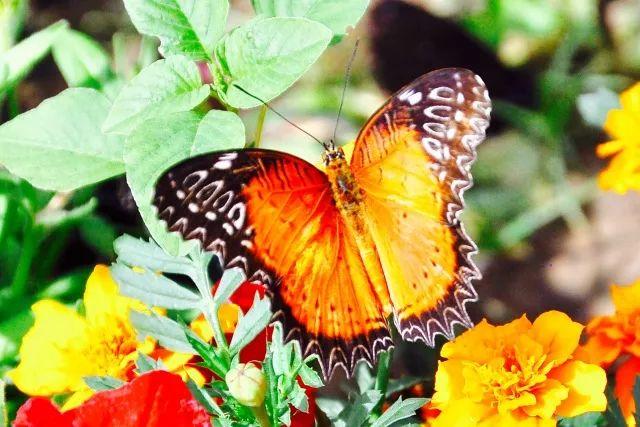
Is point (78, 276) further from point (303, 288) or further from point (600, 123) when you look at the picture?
point (600, 123)

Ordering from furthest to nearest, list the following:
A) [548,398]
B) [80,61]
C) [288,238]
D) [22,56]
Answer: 1. [80,61]
2. [22,56]
3. [288,238]
4. [548,398]

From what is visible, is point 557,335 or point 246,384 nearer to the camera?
point 246,384

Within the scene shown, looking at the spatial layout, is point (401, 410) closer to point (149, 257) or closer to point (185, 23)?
point (149, 257)

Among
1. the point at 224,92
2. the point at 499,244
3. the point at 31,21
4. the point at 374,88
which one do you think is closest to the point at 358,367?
the point at 224,92

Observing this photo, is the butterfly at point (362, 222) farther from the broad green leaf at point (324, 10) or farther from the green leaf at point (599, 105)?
the green leaf at point (599, 105)

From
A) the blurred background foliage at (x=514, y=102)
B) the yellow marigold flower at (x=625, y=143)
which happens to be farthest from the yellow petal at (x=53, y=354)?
the blurred background foliage at (x=514, y=102)

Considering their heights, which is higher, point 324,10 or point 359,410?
point 324,10

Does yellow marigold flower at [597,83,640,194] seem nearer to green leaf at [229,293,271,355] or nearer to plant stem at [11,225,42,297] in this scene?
green leaf at [229,293,271,355]

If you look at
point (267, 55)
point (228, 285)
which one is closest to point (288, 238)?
point (228, 285)
